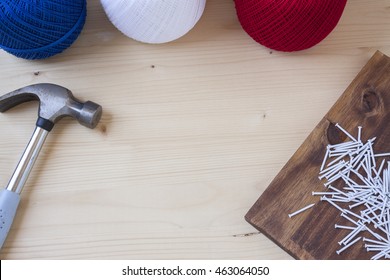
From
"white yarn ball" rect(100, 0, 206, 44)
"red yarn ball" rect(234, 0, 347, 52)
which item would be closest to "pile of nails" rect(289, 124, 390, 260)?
"red yarn ball" rect(234, 0, 347, 52)

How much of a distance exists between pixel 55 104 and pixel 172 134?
0.15 metres

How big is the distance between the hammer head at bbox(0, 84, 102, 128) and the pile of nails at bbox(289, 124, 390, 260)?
0.27 meters

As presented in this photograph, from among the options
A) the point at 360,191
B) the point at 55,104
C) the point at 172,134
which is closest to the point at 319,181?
the point at 360,191

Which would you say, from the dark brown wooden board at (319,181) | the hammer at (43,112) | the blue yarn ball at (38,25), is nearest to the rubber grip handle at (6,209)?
the hammer at (43,112)

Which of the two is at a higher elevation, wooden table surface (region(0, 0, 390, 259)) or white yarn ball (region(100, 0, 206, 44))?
white yarn ball (region(100, 0, 206, 44))

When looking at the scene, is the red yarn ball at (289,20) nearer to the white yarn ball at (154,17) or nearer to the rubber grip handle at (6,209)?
the white yarn ball at (154,17)

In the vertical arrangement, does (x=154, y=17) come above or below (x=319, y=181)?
above

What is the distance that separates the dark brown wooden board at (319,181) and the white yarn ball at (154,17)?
0.21 m

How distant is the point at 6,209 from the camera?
2.11ft

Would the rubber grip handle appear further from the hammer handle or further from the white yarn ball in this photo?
the white yarn ball

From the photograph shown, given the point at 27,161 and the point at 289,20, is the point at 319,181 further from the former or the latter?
the point at 27,161

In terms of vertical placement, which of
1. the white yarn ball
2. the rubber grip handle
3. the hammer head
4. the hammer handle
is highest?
the white yarn ball

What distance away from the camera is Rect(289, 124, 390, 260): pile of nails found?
0.64 meters

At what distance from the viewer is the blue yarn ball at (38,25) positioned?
62 cm
